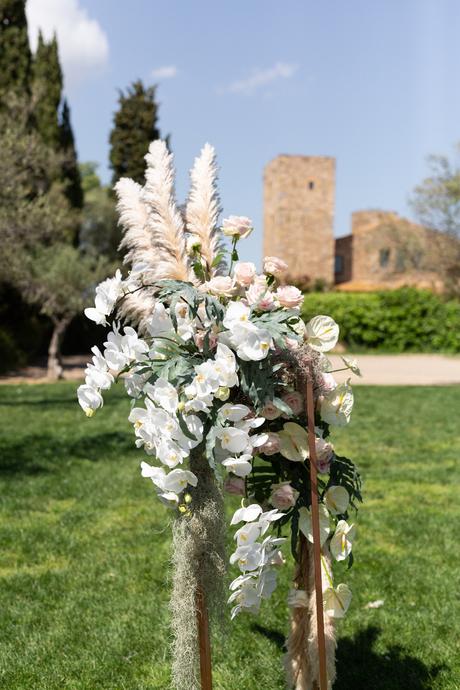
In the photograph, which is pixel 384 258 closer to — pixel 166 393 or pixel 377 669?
pixel 377 669

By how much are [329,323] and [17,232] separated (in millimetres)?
11251

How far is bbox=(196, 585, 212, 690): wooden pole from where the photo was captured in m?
2.27

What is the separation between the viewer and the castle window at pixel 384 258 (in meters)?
42.0

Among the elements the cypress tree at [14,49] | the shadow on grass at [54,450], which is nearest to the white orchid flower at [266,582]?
the shadow on grass at [54,450]

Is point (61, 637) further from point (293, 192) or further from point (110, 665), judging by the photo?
point (293, 192)

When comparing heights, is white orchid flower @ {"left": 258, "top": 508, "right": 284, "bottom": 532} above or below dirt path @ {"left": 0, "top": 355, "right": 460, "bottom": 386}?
above

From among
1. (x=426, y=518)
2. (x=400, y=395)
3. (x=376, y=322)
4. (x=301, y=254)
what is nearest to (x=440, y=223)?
(x=301, y=254)

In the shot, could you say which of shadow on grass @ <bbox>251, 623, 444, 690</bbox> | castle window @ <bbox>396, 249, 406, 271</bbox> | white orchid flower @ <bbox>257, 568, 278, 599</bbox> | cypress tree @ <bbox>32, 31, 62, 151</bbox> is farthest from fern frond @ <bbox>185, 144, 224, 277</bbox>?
castle window @ <bbox>396, 249, 406, 271</bbox>

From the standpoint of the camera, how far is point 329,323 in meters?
2.35

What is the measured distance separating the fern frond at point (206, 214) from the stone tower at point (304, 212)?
122 feet

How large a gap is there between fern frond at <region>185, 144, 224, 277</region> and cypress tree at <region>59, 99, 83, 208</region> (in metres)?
23.2

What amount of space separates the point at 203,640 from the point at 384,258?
136ft

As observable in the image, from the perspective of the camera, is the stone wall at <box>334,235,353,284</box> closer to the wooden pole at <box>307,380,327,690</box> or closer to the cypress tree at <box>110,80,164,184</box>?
the cypress tree at <box>110,80,164,184</box>

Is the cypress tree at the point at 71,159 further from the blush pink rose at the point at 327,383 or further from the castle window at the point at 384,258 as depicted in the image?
the blush pink rose at the point at 327,383
